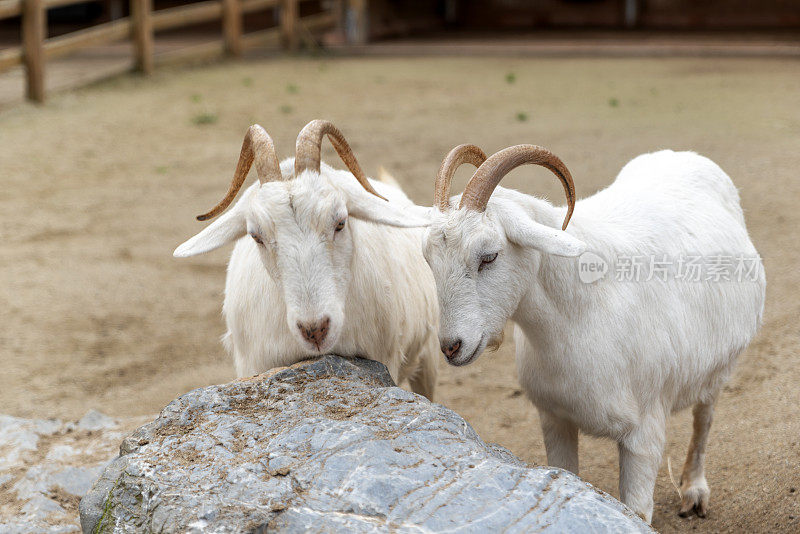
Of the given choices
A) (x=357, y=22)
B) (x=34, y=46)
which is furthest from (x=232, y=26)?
(x=34, y=46)

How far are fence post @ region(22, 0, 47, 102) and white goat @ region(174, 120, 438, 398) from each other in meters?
7.66

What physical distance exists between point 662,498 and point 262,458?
2232mm

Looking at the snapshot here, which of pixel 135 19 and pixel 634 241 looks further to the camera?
pixel 135 19

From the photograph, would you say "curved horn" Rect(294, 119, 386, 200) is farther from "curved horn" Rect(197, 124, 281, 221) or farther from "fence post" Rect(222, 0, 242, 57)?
"fence post" Rect(222, 0, 242, 57)

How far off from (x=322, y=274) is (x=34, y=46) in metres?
8.54

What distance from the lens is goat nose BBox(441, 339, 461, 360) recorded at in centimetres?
291

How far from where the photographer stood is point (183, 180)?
27.5ft

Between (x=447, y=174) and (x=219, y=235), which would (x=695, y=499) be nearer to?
(x=447, y=174)

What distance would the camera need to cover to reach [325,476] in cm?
250

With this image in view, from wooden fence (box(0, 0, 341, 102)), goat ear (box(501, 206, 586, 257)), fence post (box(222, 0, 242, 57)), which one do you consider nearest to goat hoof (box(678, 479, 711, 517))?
goat ear (box(501, 206, 586, 257))

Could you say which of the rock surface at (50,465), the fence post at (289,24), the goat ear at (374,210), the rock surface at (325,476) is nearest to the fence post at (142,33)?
the fence post at (289,24)

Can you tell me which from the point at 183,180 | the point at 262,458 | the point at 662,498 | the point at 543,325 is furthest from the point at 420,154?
the point at 262,458

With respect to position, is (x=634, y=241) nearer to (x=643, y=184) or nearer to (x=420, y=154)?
(x=643, y=184)

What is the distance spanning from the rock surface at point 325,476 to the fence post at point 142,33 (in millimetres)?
10009
